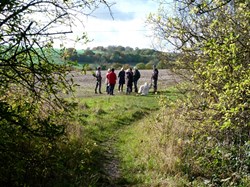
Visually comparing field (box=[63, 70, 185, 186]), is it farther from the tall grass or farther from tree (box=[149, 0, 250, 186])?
tree (box=[149, 0, 250, 186])

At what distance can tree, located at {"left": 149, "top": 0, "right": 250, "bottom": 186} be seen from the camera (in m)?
6.61

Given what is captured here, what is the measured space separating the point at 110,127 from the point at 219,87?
6147 mm

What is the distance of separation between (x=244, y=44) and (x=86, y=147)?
4.56 metres

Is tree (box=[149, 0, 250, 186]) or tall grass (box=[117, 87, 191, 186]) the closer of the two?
tree (box=[149, 0, 250, 186])

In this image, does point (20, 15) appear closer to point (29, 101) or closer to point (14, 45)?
point (14, 45)

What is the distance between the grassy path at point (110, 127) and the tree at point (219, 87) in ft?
6.09

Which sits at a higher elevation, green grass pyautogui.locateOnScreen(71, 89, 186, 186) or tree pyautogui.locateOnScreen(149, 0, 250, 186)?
tree pyautogui.locateOnScreen(149, 0, 250, 186)

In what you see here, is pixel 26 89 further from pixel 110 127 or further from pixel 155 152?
pixel 110 127

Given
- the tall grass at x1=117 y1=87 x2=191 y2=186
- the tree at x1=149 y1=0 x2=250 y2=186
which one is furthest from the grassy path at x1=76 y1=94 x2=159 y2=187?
the tree at x1=149 y1=0 x2=250 y2=186

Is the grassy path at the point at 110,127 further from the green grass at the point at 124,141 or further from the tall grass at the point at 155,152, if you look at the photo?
the tall grass at the point at 155,152

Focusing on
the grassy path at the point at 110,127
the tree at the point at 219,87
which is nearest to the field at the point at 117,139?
the grassy path at the point at 110,127

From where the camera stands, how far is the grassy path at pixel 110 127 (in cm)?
822

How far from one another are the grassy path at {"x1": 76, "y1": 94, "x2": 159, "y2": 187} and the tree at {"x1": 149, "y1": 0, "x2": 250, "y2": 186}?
186cm

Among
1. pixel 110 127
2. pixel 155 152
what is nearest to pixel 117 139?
pixel 110 127
